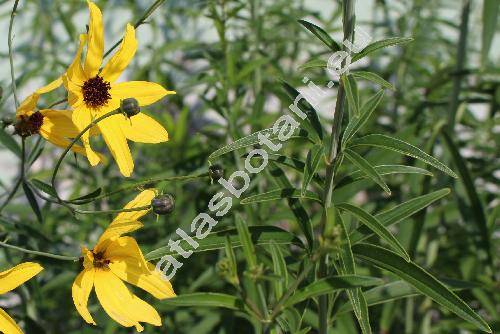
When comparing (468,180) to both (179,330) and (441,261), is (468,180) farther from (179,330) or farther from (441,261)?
(179,330)

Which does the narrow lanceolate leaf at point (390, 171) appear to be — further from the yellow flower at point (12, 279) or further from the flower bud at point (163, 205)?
the yellow flower at point (12, 279)

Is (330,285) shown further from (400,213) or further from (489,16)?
(489,16)

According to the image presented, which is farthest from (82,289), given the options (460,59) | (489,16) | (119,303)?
(460,59)

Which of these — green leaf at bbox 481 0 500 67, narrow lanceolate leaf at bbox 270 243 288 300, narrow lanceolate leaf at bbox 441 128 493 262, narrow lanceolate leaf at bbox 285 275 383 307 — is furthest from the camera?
narrow lanceolate leaf at bbox 441 128 493 262

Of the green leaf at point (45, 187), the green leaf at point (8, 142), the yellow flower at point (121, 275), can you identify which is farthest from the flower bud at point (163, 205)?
the green leaf at point (8, 142)

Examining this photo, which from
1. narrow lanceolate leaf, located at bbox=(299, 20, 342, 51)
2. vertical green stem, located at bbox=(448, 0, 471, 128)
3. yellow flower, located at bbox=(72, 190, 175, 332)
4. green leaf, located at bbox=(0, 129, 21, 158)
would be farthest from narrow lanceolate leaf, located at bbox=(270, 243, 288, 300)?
vertical green stem, located at bbox=(448, 0, 471, 128)

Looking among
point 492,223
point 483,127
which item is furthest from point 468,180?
point 483,127

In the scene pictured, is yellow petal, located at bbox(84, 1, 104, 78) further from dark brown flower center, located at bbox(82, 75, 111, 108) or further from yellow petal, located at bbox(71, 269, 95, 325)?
yellow petal, located at bbox(71, 269, 95, 325)

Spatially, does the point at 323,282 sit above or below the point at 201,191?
below
